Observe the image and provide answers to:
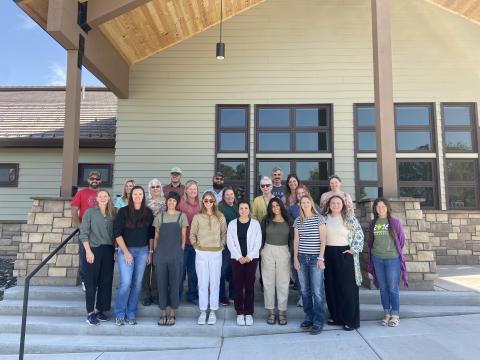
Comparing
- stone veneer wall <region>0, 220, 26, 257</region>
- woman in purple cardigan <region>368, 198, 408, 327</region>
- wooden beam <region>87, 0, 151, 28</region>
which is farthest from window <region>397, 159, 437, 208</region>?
stone veneer wall <region>0, 220, 26, 257</region>

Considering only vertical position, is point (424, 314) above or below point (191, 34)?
below

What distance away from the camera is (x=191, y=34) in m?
7.71

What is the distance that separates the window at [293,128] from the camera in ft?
24.8

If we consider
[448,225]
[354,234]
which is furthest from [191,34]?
[448,225]

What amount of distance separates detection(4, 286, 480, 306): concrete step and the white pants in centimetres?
77

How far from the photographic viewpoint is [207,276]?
4117 millimetres

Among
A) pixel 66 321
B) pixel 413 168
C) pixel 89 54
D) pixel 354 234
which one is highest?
pixel 89 54

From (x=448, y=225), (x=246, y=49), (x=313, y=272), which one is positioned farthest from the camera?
(x=246, y=49)

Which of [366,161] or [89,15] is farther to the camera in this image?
[366,161]

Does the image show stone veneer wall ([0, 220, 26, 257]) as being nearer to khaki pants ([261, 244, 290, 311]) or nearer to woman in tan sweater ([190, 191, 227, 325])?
woman in tan sweater ([190, 191, 227, 325])

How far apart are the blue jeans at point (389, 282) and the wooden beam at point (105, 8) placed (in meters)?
4.89

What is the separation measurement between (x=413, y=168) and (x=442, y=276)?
235 centimetres

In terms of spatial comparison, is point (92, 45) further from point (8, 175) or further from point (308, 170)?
point (308, 170)

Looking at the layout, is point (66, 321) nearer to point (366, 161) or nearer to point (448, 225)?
point (366, 161)
